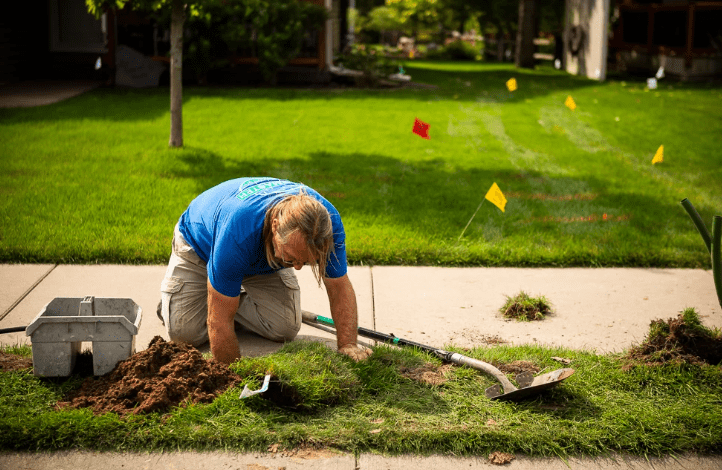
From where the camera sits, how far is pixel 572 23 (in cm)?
2341

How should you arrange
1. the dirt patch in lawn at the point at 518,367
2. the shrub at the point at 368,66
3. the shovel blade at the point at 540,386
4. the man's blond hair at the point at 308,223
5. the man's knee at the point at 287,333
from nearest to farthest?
the man's blond hair at the point at 308,223
the shovel blade at the point at 540,386
the dirt patch in lawn at the point at 518,367
the man's knee at the point at 287,333
the shrub at the point at 368,66

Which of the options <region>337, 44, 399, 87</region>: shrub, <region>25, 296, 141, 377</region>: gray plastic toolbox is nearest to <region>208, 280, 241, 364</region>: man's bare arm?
<region>25, 296, 141, 377</region>: gray plastic toolbox

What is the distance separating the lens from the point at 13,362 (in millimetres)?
3857

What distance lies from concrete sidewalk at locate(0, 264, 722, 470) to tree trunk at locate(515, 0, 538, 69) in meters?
19.4

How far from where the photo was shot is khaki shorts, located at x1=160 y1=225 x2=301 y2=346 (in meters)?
4.16

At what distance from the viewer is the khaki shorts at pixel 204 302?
4.16 metres

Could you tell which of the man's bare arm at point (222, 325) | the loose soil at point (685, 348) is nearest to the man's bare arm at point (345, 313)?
the man's bare arm at point (222, 325)

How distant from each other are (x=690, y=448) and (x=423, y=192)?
189 inches

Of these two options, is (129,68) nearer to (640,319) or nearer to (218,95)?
(218,95)

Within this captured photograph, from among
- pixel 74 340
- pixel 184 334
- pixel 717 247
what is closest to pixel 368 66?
pixel 184 334

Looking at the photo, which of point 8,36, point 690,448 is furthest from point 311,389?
point 8,36

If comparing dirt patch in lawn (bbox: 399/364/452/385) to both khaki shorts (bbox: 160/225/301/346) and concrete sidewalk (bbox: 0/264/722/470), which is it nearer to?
concrete sidewalk (bbox: 0/264/722/470)

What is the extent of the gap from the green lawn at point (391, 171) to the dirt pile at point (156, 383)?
2.12m

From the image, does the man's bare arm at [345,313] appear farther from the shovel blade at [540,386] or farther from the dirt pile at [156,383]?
the shovel blade at [540,386]
